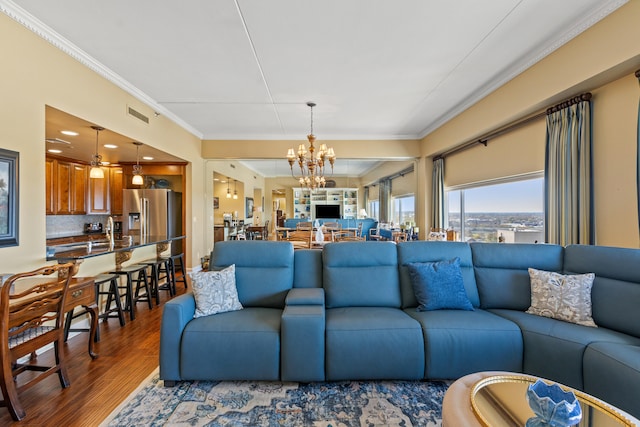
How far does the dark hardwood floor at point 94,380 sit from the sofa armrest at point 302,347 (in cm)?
122

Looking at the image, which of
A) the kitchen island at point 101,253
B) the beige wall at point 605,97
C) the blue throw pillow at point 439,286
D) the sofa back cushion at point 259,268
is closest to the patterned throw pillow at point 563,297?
the blue throw pillow at point 439,286

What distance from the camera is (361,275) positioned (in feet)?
8.52

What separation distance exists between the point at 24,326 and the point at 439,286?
3.04 m

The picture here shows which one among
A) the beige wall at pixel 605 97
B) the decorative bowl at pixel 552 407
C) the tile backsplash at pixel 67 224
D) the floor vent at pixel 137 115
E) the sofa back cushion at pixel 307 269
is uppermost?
the floor vent at pixel 137 115

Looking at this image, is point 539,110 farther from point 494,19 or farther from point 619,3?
point 494,19

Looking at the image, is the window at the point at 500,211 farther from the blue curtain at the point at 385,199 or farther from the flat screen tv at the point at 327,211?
the flat screen tv at the point at 327,211

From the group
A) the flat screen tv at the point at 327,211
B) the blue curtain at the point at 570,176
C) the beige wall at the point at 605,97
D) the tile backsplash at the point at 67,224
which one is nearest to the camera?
the beige wall at the point at 605,97

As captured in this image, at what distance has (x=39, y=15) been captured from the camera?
7.81ft

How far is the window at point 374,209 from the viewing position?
429 inches

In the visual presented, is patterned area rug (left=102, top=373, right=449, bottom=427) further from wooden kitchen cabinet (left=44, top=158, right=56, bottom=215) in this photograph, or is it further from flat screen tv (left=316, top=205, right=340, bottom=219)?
flat screen tv (left=316, top=205, right=340, bottom=219)

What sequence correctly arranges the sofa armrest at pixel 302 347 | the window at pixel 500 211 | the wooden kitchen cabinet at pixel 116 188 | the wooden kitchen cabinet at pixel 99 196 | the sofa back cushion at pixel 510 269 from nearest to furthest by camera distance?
the sofa armrest at pixel 302 347, the sofa back cushion at pixel 510 269, the window at pixel 500 211, the wooden kitchen cabinet at pixel 99 196, the wooden kitchen cabinet at pixel 116 188

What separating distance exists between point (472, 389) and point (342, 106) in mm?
4087

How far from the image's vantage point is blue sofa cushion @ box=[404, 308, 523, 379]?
2.01 metres

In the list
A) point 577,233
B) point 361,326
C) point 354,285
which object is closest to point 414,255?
point 354,285
